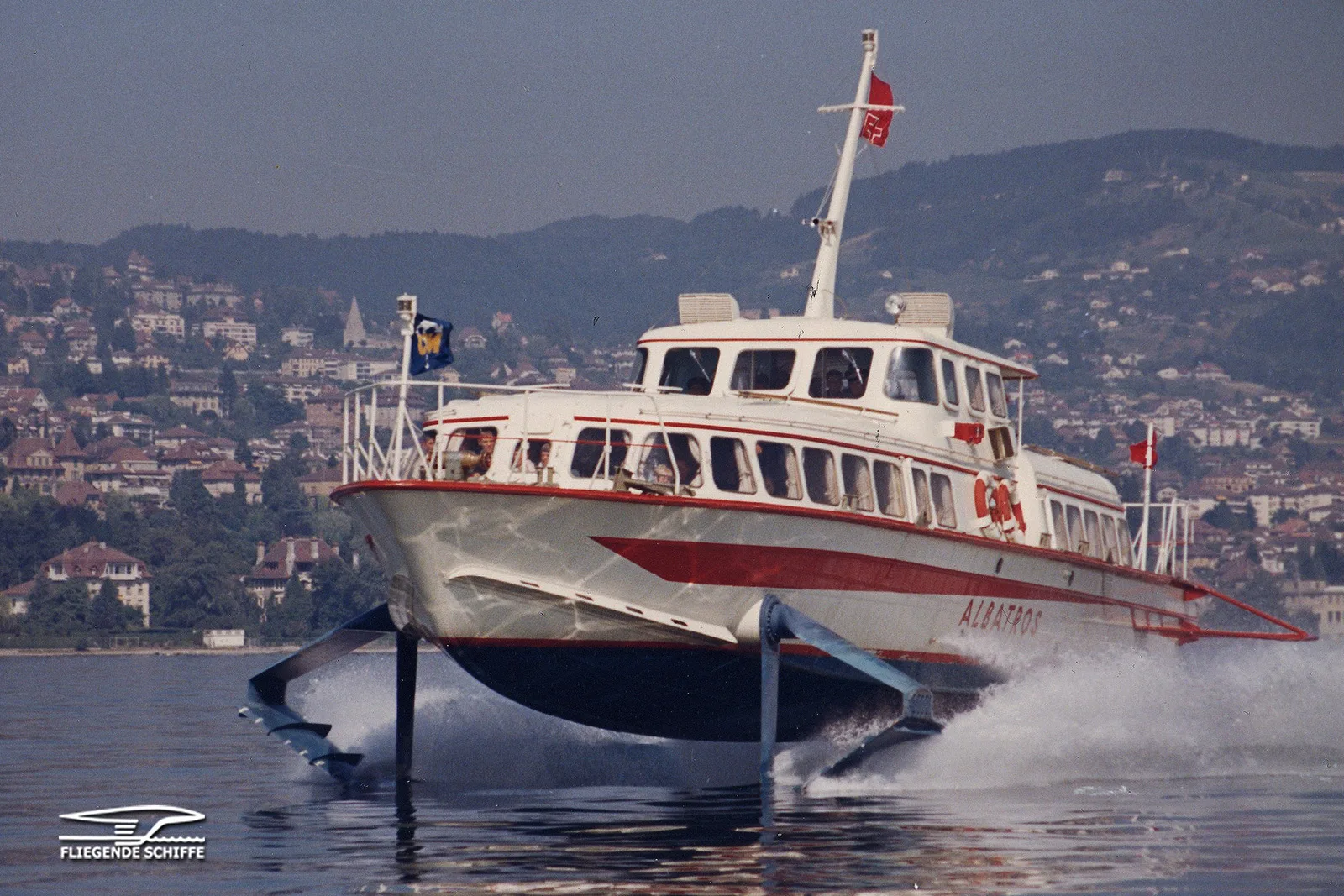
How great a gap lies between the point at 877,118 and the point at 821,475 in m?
9.13

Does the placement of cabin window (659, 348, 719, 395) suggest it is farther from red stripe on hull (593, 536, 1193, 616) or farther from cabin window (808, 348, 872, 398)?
red stripe on hull (593, 536, 1193, 616)

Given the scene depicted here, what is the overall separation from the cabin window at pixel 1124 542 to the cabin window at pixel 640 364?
999cm

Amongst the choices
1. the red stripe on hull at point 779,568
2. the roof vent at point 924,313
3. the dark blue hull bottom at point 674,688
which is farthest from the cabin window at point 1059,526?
the dark blue hull bottom at point 674,688

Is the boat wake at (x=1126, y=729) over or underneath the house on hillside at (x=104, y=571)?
over

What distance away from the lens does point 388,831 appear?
74.0ft

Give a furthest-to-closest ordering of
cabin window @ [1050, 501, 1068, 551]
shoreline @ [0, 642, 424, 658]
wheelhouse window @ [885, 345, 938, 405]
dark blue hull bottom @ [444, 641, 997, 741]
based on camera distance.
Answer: shoreline @ [0, 642, 424, 658], cabin window @ [1050, 501, 1068, 551], wheelhouse window @ [885, 345, 938, 405], dark blue hull bottom @ [444, 641, 997, 741]

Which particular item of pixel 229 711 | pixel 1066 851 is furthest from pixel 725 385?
pixel 229 711

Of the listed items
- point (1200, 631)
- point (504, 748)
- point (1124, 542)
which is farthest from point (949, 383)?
point (1200, 631)

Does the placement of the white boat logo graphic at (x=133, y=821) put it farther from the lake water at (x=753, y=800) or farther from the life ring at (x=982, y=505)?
the life ring at (x=982, y=505)

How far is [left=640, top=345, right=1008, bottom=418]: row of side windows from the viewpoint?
29.9 meters

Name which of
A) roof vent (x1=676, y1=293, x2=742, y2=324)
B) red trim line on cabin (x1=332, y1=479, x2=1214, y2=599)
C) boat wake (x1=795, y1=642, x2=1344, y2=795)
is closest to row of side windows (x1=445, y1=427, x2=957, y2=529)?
red trim line on cabin (x1=332, y1=479, x2=1214, y2=599)

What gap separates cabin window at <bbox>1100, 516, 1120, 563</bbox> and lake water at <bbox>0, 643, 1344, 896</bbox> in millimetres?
2180

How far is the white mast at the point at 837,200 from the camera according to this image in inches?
1282

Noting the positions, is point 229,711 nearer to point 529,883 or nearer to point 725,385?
point 725,385
